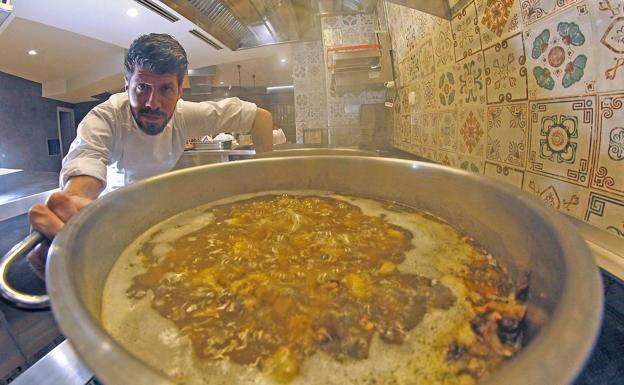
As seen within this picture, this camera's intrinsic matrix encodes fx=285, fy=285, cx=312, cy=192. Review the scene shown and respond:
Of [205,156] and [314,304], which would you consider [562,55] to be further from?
[205,156]

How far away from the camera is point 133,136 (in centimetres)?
149

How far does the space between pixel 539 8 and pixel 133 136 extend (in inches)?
66.8

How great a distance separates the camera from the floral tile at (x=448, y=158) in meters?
1.14

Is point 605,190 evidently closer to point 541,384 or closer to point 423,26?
point 541,384

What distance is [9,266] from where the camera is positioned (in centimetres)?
40

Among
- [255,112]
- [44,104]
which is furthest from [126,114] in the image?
[44,104]

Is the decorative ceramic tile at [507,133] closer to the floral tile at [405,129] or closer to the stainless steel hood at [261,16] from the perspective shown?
the floral tile at [405,129]

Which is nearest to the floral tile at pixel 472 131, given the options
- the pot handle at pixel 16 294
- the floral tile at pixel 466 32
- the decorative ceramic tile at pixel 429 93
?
the floral tile at pixel 466 32

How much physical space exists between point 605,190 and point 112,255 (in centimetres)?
100

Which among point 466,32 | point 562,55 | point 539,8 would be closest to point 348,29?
point 466,32

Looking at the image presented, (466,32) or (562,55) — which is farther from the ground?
(466,32)

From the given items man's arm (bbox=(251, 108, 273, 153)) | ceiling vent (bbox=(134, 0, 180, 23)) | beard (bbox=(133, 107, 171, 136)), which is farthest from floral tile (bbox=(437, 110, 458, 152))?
ceiling vent (bbox=(134, 0, 180, 23))

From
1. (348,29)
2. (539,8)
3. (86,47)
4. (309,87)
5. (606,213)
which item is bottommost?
(606,213)

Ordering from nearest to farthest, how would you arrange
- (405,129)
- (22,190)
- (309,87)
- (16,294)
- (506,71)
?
1. (16,294)
2. (506,71)
3. (405,129)
4. (22,190)
5. (309,87)
